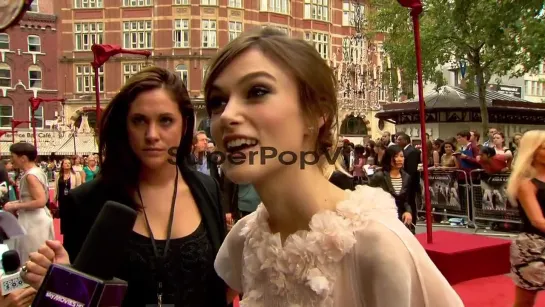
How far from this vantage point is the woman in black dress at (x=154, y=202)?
6.15ft

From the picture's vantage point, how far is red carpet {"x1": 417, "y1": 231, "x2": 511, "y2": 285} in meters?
4.97

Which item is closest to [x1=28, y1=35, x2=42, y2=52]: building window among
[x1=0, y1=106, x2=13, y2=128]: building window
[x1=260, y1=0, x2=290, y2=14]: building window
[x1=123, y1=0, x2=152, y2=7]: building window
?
[x1=0, y1=106, x2=13, y2=128]: building window

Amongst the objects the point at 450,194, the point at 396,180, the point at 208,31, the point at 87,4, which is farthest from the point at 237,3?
the point at 396,180

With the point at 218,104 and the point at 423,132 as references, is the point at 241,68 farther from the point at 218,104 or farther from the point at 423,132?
the point at 423,132

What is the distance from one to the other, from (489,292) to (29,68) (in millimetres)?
36769

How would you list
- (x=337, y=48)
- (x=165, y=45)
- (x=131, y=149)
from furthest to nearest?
(x=337, y=48) → (x=165, y=45) → (x=131, y=149)

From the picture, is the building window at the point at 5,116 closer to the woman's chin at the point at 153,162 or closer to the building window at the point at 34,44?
the building window at the point at 34,44

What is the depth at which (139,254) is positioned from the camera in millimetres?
1873

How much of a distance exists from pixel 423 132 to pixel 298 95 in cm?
436

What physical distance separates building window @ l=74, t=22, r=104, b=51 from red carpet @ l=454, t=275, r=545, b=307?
34.5 m

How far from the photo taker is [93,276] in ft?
3.03

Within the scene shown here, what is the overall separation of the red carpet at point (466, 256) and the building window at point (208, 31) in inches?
1209

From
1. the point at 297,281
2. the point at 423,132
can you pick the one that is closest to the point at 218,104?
the point at 297,281

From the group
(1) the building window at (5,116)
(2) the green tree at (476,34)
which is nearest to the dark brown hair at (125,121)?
(2) the green tree at (476,34)
